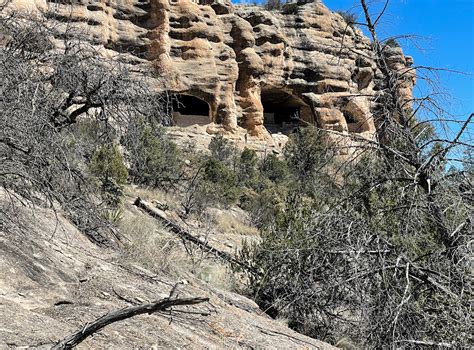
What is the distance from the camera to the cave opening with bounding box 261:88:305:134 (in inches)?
1165

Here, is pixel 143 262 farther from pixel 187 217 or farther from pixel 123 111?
pixel 187 217

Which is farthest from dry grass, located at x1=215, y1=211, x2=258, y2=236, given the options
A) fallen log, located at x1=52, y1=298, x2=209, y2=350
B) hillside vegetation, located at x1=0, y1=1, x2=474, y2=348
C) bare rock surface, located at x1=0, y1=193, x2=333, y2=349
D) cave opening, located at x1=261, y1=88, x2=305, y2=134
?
cave opening, located at x1=261, y1=88, x2=305, y2=134

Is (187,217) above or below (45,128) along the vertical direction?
below

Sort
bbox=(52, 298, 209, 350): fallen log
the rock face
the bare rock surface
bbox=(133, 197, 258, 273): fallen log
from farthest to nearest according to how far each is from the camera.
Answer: the rock face
bbox=(133, 197, 258, 273): fallen log
the bare rock surface
bbox=(52, 298, 209, 350): fallen log

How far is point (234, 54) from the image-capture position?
89.1 ft

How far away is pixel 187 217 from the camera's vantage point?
36.5 ft

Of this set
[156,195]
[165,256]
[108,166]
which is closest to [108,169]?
[108,166]

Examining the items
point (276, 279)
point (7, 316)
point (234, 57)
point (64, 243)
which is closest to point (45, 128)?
point (64, 243)

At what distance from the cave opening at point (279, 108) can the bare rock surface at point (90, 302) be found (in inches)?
998

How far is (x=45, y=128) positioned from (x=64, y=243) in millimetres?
1078

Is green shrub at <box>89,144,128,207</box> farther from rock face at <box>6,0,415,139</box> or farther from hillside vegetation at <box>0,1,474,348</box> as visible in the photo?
rock face at <box>6,0,415,139</box>

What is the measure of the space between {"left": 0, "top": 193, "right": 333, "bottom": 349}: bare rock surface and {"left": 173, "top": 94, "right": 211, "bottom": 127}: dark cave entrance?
21.1 meters

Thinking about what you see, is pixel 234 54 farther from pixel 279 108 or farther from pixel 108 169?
pixel 108 169

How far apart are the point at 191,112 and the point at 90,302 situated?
25276mm
